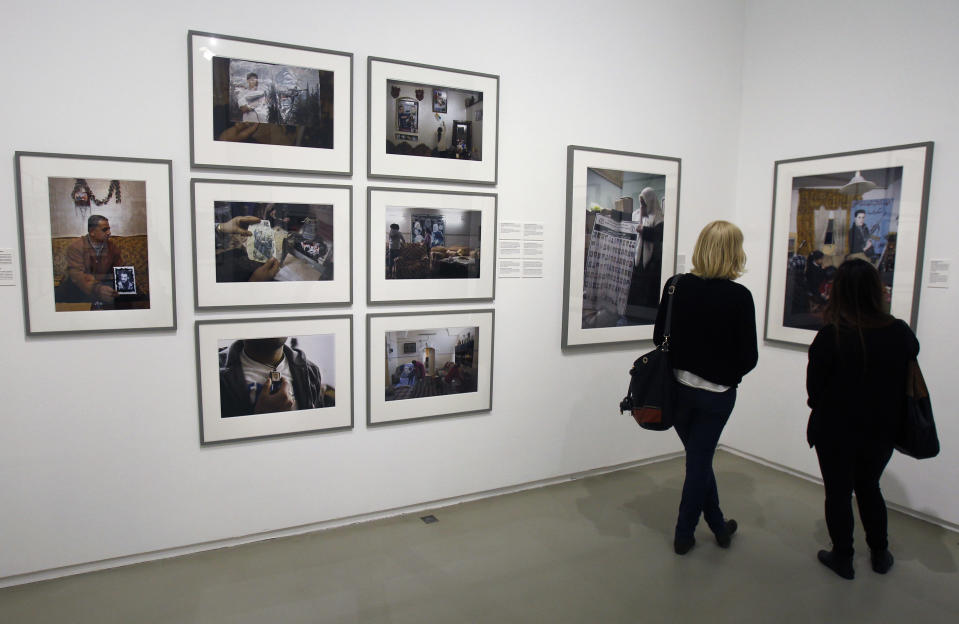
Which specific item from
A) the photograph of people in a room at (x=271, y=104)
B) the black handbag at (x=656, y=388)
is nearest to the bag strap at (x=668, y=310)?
the black handbag at (x=656, y=388)

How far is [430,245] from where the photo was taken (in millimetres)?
3592

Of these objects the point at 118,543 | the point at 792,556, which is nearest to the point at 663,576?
the point at 792,556

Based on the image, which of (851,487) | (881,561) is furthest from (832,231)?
(881,561)

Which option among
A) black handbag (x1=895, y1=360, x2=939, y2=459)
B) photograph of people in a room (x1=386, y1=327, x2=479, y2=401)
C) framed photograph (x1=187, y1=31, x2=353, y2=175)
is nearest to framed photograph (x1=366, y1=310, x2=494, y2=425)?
photograph of people in a room (x1=386, y1=327, x2=479, y2=401)

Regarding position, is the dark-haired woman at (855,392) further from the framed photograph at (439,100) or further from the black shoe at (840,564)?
the framed photograph at (439,100)

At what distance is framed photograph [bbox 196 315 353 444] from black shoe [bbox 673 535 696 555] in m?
2.08

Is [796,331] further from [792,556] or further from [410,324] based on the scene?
[410,324]

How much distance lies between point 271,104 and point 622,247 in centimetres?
265

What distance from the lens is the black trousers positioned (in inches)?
115

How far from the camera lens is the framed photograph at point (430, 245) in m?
3.46

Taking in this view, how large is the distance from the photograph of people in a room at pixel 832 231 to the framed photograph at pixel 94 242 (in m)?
4.15

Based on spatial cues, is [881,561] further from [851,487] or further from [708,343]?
[708,343]

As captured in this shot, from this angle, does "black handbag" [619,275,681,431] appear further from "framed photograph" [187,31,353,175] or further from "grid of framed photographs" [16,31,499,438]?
"framed photograph" [187,31,353,175]

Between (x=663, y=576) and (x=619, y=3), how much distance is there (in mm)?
3913
